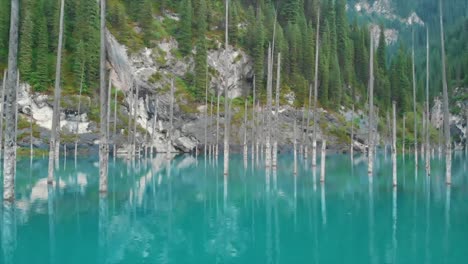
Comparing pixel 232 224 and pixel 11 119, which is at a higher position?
pixel 11 119

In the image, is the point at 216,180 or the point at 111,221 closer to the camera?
the point at 111,221

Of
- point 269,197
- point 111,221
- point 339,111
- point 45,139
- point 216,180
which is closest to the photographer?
point 111,221

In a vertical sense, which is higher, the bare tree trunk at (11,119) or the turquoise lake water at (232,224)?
the bare tree trunk at (11,119)

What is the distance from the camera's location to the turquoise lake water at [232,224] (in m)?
11.2

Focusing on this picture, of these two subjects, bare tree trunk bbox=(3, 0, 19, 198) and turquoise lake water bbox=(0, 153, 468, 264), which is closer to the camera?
turquoise lake water bbox=(0, 153, 468, 264)

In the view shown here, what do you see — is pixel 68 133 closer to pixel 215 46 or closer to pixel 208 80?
pixel 208 80

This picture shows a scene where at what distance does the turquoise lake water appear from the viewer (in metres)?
11.2

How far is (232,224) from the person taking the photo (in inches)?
605

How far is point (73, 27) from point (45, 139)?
29.9m

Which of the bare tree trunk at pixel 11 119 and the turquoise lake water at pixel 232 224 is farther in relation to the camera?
the bare tree trunk at pixel 11 119

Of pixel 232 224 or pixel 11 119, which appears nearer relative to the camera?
pixel 232 224

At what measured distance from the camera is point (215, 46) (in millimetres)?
84688

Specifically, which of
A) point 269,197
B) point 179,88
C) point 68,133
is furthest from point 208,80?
point 269,197

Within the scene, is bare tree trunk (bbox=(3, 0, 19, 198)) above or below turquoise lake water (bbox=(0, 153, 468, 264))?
above
